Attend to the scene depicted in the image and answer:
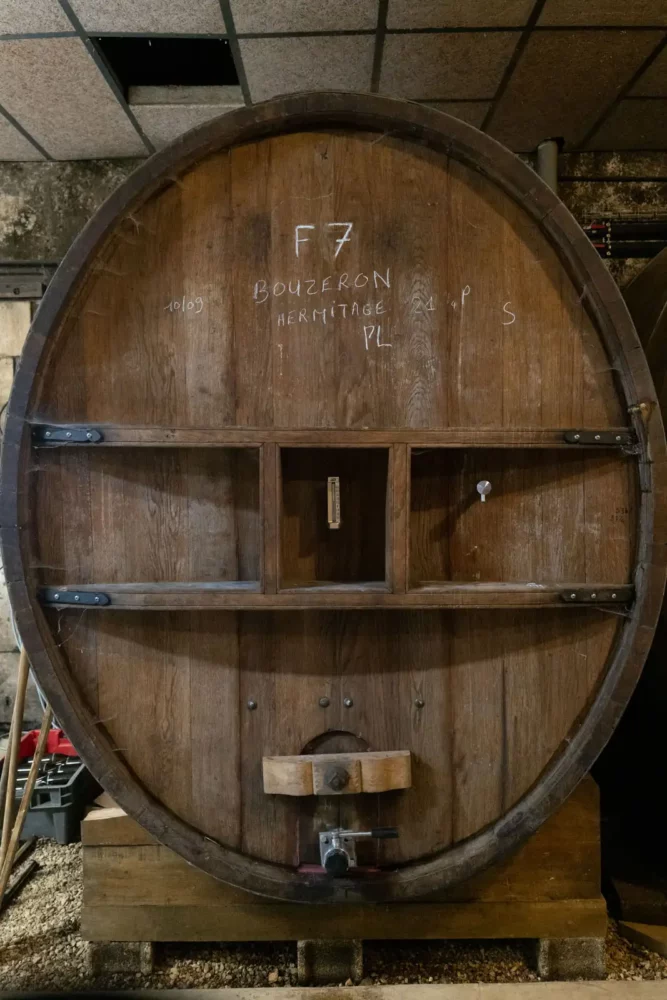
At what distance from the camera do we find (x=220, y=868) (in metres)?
1.40

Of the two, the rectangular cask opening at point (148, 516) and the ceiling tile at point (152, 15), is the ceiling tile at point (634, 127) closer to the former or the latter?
the ceiling tile at point (152, 15)

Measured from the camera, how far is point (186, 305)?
1.36 metres

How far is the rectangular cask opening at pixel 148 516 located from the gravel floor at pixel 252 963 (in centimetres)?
→ 116

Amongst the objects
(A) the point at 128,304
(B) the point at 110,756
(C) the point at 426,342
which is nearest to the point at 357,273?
(C) the point at 426,342

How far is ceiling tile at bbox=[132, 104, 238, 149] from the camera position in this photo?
7.13 ft

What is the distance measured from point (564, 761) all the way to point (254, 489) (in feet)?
3.30

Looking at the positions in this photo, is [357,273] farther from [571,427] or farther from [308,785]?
[308,785]

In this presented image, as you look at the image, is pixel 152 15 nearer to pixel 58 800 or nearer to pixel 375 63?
pixel 375 63

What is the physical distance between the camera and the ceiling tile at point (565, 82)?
1.88 metres

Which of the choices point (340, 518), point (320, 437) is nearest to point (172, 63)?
point (320, 437)

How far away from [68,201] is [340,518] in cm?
203

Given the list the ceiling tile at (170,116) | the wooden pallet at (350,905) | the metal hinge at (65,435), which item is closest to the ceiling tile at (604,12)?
the ceiling tile at (170,116)

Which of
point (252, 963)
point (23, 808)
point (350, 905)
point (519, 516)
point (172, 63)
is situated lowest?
point (252, 963)

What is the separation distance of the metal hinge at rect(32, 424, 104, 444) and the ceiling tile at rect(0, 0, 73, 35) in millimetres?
1420
